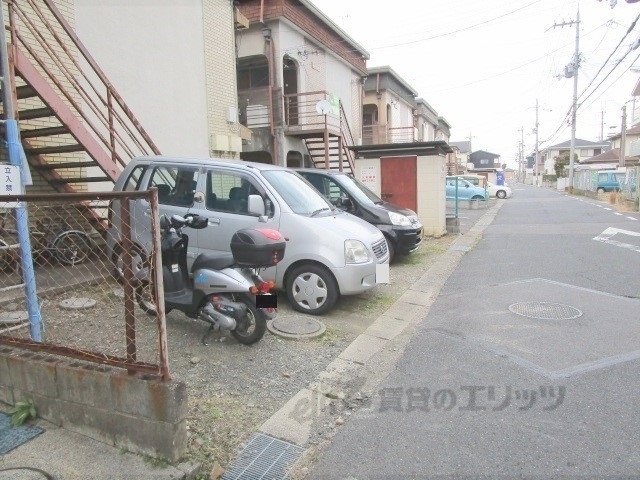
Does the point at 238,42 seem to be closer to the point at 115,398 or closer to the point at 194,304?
the point at 194,304

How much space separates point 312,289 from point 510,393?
257 centimetres

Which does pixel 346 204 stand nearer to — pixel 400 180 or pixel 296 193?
pixel 296 193

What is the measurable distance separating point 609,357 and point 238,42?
44.2 feet

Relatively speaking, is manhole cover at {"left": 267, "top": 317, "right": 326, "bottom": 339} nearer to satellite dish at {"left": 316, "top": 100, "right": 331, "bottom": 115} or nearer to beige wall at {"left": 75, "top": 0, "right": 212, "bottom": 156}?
beige wall at {"left": 75, "top": 0, "right": 212, "bottom": 156}

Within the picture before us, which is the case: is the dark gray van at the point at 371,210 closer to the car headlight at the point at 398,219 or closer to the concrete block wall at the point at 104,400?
the car headlight at the point at 398,219

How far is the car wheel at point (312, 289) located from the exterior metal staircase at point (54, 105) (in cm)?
298

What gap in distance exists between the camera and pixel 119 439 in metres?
2.80

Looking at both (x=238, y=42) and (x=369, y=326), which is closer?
(x=369, y=326)

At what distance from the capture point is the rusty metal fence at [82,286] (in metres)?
2.86

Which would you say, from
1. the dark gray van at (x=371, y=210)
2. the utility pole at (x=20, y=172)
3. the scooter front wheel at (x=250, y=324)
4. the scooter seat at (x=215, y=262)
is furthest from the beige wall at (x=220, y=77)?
the scooter front wheel at (x=250, y=324)

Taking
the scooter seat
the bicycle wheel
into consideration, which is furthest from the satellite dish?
the scooter seat

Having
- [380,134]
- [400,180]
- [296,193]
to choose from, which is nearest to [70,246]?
[296,193]

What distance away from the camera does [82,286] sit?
5.73 m

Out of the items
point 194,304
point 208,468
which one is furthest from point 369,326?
point 208,468
